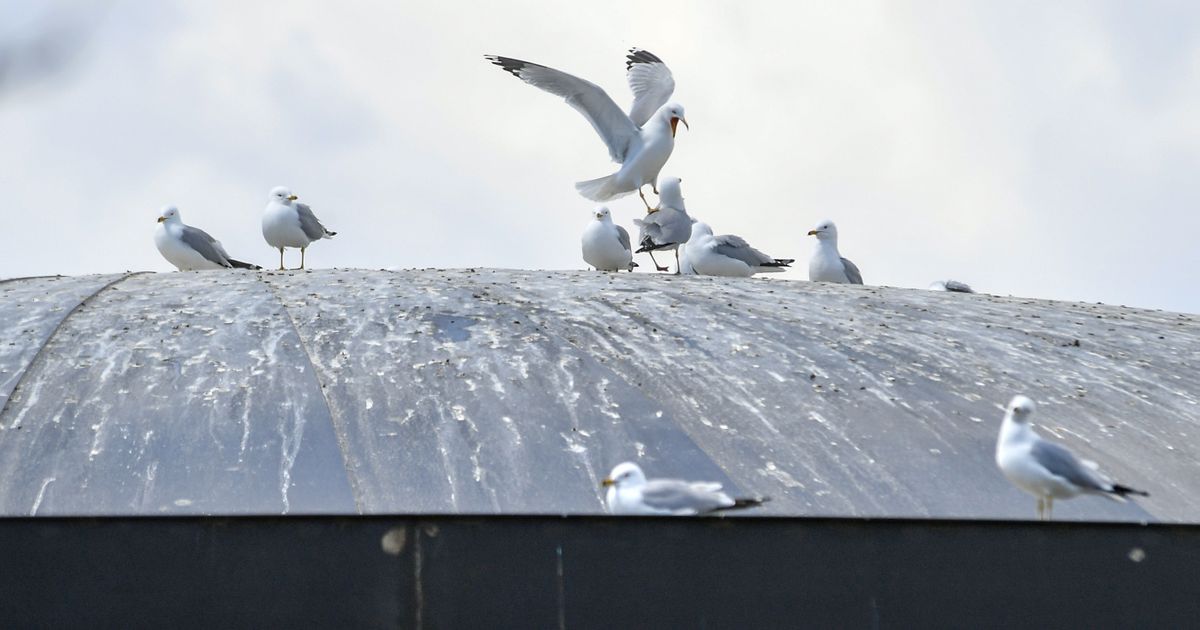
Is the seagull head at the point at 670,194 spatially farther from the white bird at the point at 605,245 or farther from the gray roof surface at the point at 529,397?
the gray roof surface at the point at 529,397

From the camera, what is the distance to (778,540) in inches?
295

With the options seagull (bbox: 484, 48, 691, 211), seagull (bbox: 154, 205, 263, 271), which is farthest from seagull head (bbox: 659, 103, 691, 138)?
seagull (bbox: 154, 205, 263, 271)

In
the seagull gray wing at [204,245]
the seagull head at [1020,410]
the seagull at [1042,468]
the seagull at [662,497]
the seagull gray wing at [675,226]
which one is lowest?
the seagull at [662,497]

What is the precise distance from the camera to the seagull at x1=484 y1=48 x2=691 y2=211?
1908 cm

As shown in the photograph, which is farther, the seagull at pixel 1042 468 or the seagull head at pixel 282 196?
the seagull head at pixel 282 196

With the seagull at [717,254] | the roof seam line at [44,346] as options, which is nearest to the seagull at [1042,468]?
the roof seam line at [44,346]

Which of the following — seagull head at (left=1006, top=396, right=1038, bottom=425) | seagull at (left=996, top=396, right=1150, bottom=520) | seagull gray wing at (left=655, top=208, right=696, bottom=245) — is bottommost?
seagull at (left=996, top=396, right=1150, bottom=520)

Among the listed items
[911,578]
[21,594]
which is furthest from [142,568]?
[911,578]

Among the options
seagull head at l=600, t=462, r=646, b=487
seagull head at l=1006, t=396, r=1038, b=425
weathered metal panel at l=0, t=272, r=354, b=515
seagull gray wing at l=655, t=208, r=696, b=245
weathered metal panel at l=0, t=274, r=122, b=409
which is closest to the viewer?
seagull head at l=600, t=462, r=646, b=487

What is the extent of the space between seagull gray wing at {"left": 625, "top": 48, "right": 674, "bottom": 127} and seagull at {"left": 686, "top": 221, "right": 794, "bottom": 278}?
308cm

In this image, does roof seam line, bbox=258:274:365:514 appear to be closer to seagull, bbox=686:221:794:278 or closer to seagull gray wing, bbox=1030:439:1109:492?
seagull gray wing, bbox=1030:439:1109:492

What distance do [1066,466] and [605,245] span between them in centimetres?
919

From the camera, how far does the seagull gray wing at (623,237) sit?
17561mm

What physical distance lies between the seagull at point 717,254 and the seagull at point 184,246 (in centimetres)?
464
